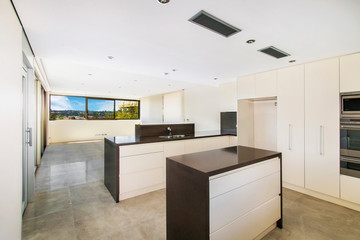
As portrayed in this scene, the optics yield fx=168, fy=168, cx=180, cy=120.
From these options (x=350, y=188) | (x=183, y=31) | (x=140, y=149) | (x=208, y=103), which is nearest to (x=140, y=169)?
(x=140, y=149)

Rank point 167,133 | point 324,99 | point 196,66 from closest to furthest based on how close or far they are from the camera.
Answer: point 324,99
point 196,66
point 167,133

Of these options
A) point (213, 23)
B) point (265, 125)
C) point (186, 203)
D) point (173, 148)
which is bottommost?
point (186, 203)

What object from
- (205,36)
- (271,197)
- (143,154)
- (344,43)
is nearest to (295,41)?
(344,43)

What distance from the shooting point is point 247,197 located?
173cm

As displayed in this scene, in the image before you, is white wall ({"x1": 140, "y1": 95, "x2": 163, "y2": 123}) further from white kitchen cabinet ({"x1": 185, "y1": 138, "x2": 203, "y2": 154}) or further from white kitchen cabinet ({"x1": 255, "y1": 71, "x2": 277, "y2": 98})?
white kitchen cabinet ({"x1": 255, "y1": 71, "x2": 277, "y2": 98})

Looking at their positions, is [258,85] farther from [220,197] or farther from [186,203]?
[186,203]

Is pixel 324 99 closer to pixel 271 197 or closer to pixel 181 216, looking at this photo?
pixel 271 197

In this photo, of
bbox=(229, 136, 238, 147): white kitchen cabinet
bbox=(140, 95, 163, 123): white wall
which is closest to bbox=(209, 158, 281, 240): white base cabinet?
bbox=(229, 136, 238, 147): white kitchen cabinet

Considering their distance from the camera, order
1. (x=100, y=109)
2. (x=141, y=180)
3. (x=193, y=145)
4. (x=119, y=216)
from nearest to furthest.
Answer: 1. (x=119, y=216)
2. (x=141, y=180)
3. (x=193, y=145)
4. (x=100, y=109)

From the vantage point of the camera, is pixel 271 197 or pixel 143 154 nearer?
pixel 271 197

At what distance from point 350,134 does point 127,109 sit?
996 centimetres

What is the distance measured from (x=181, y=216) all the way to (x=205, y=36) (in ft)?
7.05

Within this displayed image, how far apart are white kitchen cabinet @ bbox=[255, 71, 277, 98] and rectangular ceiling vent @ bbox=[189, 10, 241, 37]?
2044 millimetres

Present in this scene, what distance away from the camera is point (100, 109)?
961cm
